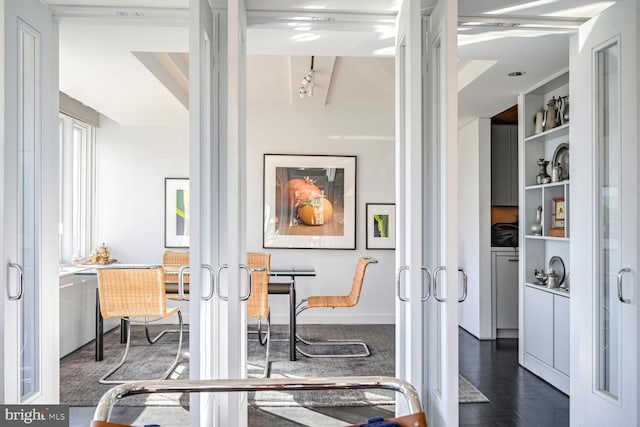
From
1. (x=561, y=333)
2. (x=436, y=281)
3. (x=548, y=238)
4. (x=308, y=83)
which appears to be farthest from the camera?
(x=308, y=83)

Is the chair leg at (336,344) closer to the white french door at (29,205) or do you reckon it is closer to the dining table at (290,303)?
the dining table at (290,303)

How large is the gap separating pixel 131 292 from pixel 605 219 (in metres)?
3.38

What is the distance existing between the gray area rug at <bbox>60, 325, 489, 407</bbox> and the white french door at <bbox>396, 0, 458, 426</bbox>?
1.18m

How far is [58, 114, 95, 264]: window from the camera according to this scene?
4.82 m

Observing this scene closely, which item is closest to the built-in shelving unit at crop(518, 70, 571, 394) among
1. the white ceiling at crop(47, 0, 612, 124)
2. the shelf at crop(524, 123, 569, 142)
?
the shelf at crop(524, 123, 569, 142)

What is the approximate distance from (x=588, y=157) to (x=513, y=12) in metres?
0.92

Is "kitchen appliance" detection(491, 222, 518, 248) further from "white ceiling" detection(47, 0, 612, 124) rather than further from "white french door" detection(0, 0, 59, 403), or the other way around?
"white french door" detection(0, 0, 59, 403)

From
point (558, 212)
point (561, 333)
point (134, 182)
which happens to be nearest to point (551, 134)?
point (558, 212)

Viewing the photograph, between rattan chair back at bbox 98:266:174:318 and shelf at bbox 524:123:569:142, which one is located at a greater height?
shelf at bbox 524:123:569:142

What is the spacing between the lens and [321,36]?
2748 millimetres

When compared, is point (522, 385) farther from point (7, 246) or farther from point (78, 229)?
point (78, 229)

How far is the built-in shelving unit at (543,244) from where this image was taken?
11.1 feet

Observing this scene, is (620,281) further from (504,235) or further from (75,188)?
(75,188)

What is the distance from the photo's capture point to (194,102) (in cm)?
180
